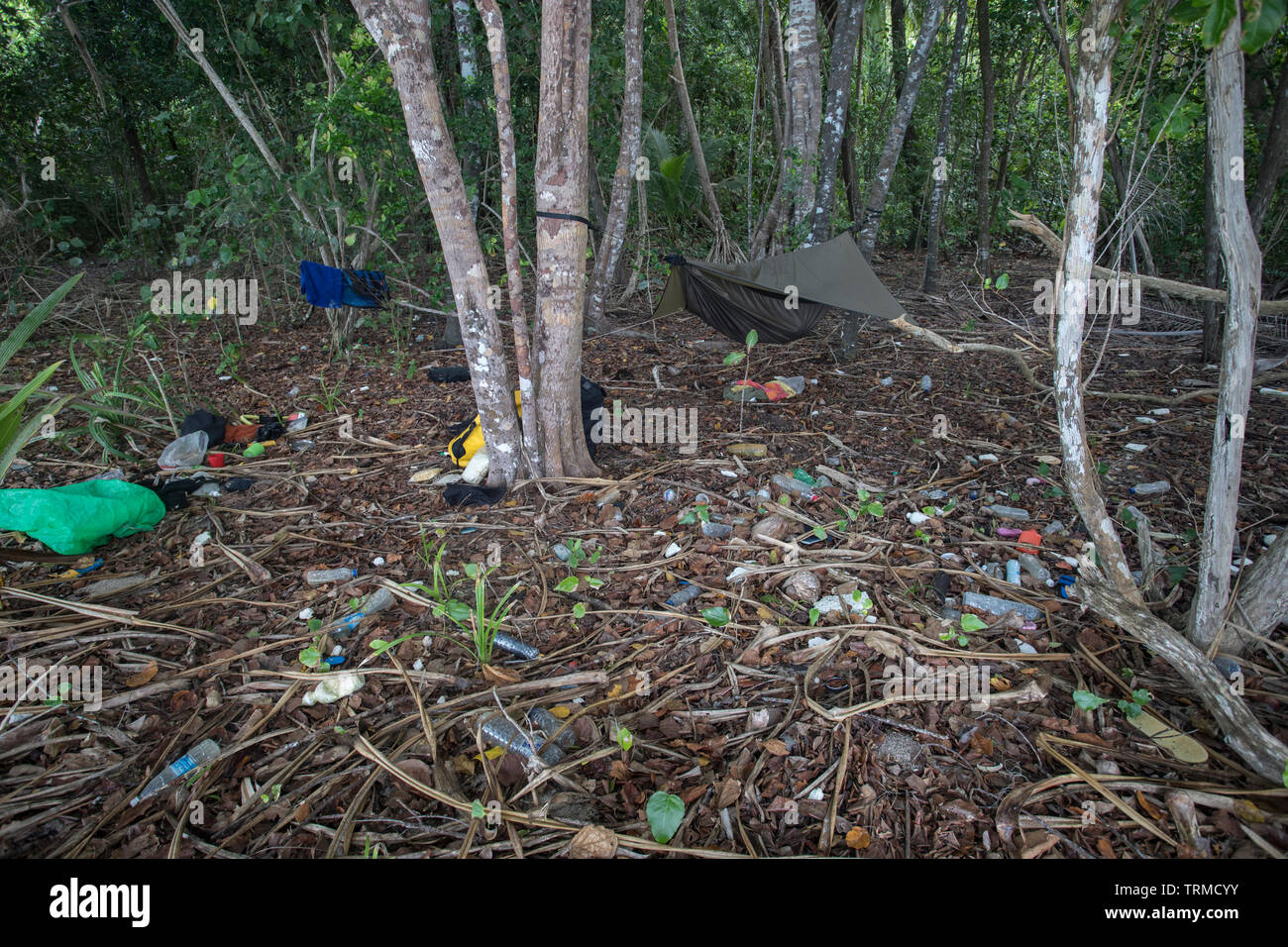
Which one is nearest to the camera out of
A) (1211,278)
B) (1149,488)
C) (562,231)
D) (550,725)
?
(550,725)

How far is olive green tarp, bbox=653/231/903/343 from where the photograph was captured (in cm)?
359

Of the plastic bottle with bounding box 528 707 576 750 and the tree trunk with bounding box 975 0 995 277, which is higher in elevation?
the tree trunk with bounding box 975 0 995 277

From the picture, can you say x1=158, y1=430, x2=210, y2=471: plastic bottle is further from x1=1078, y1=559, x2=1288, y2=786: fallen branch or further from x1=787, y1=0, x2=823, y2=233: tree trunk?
x1=787, y1=0, x2=823, y2=233: tree trunk

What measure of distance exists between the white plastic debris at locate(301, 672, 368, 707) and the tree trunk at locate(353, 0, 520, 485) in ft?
3.38

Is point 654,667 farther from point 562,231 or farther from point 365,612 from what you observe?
point 562,231

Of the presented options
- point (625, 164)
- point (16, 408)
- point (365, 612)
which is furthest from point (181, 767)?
point (625, 164)

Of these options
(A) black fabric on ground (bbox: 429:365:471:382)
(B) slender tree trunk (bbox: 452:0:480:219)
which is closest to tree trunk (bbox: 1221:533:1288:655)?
(A) black fabric on ground (bbox: 429:365:471:382)

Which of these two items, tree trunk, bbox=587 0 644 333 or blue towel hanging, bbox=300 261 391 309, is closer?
blue towel hanging, bbox=300 261 391 309

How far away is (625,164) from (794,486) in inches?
102

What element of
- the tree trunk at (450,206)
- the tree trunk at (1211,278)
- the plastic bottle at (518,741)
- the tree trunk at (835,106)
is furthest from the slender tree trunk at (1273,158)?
the plastic bottle at (518,741)

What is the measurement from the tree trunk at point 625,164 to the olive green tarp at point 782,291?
71 cm

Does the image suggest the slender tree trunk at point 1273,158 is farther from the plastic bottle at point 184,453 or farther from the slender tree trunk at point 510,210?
the plastic bottle at point 184,453

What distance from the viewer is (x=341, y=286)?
3.94m

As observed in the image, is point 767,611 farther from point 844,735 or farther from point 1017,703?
point 1017,703
